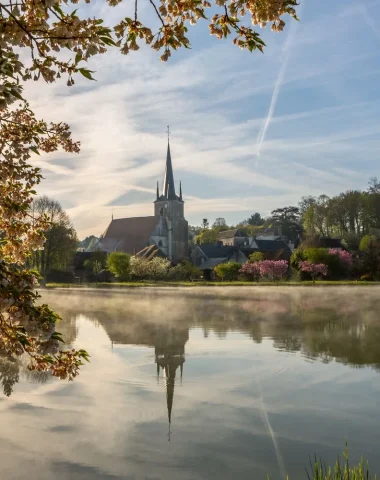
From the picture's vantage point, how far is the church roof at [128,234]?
113938 millimetres

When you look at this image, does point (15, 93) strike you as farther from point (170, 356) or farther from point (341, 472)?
point (170, 356)

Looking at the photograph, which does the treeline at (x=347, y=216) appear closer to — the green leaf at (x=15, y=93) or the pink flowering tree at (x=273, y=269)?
the pink flowering tree at (x=273, y=269)

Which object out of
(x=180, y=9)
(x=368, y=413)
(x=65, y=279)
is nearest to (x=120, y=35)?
(x=180, y=9)

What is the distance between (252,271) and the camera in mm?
64625

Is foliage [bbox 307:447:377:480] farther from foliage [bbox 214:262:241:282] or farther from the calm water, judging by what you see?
foliage [bbox 214:262:241:282]

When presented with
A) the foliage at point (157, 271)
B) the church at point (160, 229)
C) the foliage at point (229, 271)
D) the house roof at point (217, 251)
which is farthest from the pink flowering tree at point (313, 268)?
the church at point (160, 229)

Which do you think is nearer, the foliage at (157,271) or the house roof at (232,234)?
the foliage at (157,271)

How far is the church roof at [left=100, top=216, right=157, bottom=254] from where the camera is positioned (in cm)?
11394

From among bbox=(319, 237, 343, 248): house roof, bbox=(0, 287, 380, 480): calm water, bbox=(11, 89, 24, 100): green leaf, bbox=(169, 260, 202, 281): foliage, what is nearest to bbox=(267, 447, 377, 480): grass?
bbox=(0, 287, 380, 480): calm water

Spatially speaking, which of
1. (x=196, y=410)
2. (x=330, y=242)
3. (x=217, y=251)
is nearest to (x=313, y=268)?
(x=330, y=242)

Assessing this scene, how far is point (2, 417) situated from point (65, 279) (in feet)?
231

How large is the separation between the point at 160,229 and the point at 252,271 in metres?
55.0

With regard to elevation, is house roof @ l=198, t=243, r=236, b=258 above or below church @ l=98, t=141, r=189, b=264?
below

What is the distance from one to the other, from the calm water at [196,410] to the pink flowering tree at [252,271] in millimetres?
49175
